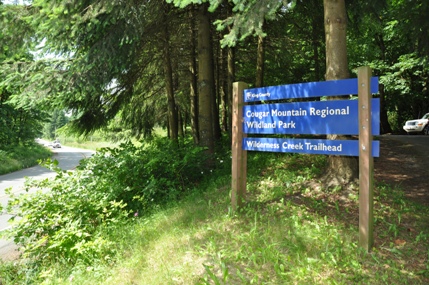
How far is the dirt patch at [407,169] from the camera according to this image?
546 cm

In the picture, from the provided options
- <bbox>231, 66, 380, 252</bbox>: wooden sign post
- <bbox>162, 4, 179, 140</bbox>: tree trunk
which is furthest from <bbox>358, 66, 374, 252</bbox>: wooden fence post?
<bbox>162, 4, 179, 140</bbox>: tree trunk

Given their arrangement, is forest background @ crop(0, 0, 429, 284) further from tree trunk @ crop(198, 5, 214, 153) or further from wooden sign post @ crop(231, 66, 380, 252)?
wooden sign post @ crop(231, 66, 380, 252)

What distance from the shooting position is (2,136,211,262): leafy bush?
4.74 m

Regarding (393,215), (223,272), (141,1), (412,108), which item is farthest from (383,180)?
(412,108)

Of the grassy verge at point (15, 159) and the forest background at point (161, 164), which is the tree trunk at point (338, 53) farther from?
the grassy verge at point (15, 159)

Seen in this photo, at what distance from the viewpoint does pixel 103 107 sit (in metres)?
9.09

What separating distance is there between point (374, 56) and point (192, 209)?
20135mm

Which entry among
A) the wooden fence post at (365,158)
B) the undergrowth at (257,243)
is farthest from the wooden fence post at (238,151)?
the wooden fence post at (365,158)

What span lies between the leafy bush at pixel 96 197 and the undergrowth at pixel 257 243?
0.24 feet

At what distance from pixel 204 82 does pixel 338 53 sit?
3863 millimetres

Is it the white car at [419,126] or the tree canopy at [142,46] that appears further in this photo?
the white car at [419,126]

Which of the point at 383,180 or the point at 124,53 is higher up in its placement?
the point at 124,53

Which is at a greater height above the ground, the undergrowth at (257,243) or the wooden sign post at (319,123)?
the wooden sign post at (319,123)

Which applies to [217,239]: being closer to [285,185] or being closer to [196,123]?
[285,185]
